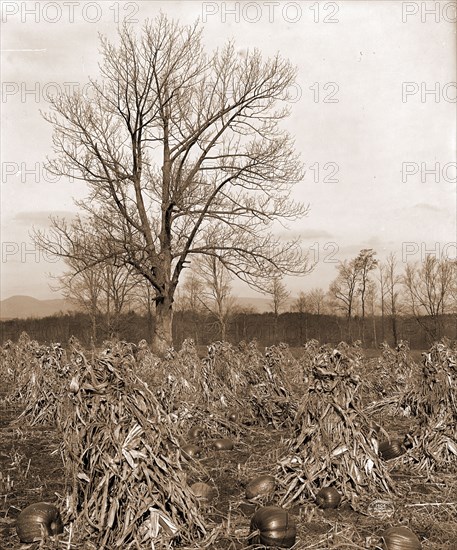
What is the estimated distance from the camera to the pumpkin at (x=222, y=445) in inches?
306

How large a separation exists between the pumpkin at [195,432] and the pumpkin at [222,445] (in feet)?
1.28

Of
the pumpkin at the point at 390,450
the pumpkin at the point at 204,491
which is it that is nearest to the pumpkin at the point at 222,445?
the pumpkin at the point at 390,450

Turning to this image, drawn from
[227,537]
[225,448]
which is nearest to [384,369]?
[225,448]

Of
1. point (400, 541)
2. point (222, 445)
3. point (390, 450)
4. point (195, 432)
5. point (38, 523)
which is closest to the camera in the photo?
point (400, 541)

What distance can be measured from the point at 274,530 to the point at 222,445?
3.65m

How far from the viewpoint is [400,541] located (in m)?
4.08

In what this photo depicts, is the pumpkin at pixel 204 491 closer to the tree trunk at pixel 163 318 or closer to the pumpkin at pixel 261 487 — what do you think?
the pumpkin at pixel 261 487

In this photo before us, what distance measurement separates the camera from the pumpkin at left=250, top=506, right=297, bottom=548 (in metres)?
4.17

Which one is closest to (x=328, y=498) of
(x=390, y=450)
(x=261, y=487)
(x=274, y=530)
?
(x=261, y=487)

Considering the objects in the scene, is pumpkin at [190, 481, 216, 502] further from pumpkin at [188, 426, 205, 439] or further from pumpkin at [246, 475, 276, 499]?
pumpkin at [188, 426, 205, 439]

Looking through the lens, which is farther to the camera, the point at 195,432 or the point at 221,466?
the point at 195,432

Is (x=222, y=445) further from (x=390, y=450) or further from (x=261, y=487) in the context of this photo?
(x=261, y=487)

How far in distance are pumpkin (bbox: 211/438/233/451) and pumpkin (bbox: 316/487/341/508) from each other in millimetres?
2731

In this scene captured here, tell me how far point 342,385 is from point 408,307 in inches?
1299
